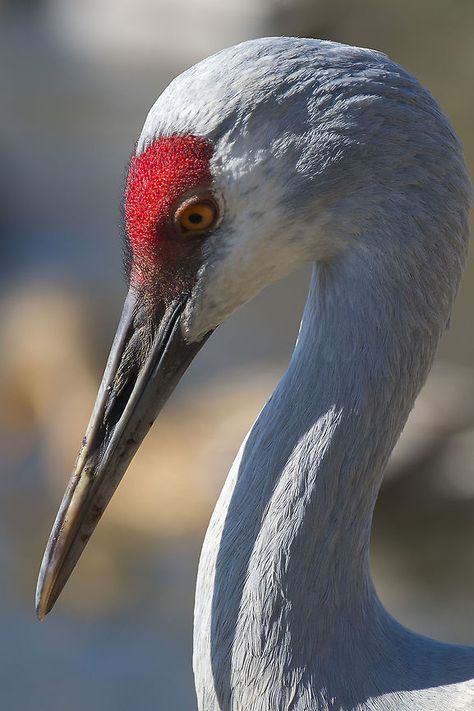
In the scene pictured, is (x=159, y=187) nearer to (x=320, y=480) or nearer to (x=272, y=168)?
(x=272, y=168)

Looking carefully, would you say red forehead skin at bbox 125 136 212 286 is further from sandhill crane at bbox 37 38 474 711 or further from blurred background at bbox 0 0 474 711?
blurred background at bbox 0 0 474 711

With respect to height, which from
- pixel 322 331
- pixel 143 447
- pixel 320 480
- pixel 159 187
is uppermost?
pixel 143 447

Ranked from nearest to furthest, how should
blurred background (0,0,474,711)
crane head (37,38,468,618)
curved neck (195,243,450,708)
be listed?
1. crane head (37,38,468,618)
2. curved neck (195,243,450,708)
3. blurred background (0,0,474,711)

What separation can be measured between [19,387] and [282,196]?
4084 mm

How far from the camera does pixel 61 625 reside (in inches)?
178

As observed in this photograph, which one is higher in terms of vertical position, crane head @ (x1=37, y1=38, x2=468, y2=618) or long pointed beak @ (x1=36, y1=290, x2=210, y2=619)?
crane head @ (x1=37, y1=38, x2=468, y2=618)

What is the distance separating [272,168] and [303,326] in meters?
0.35

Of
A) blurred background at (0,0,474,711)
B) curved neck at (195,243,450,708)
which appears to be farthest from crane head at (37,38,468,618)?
blurred background at (0,0,474,711)

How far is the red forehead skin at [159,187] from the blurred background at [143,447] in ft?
8.94

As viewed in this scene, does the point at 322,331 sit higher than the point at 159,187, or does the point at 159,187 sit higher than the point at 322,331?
the point at 159,187

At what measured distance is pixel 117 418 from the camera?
6.64 ft

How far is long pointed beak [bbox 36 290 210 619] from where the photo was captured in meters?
1.98

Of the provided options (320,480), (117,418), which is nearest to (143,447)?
(117,418)

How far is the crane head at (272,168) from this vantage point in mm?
1779
